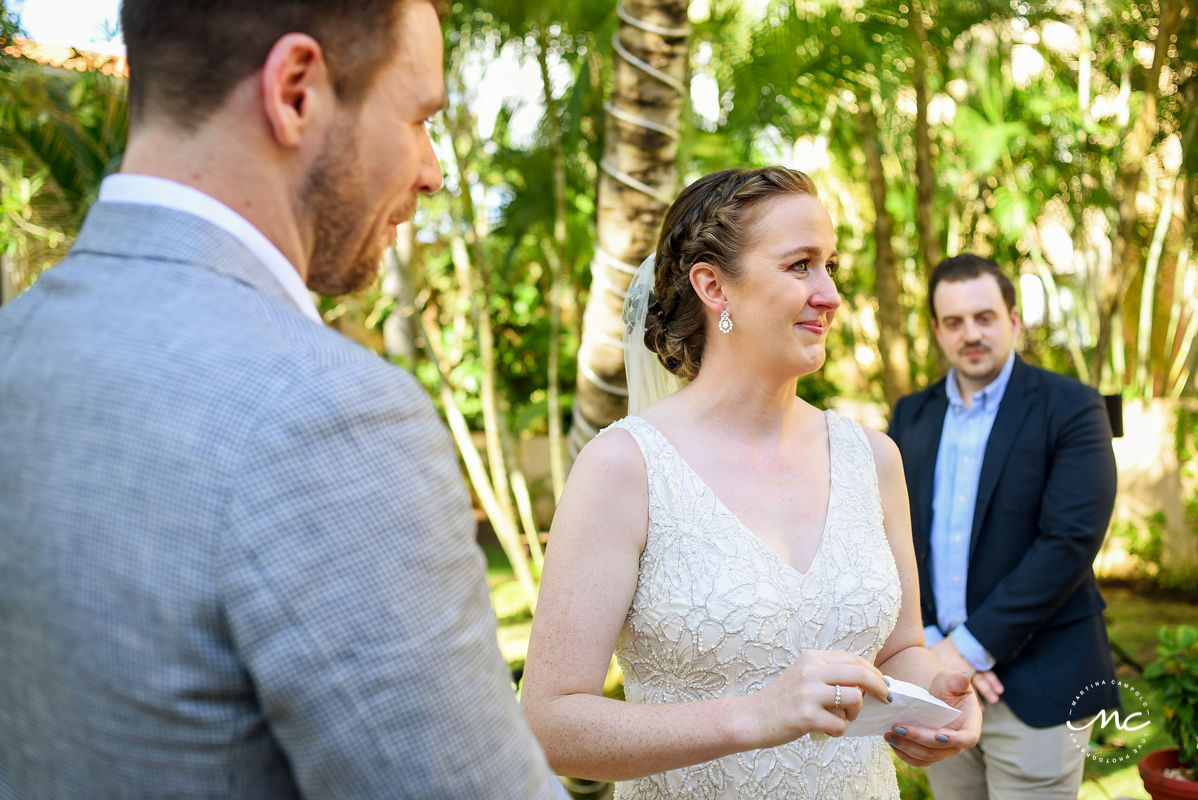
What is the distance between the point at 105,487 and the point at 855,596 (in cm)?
183

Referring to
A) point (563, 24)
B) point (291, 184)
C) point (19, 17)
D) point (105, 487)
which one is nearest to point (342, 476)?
point (105, 487)

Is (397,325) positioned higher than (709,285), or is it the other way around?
(709,285)

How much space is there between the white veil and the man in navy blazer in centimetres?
151

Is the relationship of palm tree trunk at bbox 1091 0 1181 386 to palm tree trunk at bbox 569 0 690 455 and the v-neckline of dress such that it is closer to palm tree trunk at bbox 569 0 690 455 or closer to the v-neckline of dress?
palm tree trunk at bbox 569 0 690 455

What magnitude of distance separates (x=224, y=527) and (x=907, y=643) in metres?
2.12

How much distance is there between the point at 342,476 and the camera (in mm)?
832

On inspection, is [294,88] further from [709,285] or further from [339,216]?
[709,285]

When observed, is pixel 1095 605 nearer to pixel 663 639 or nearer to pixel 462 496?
pixel 663 639

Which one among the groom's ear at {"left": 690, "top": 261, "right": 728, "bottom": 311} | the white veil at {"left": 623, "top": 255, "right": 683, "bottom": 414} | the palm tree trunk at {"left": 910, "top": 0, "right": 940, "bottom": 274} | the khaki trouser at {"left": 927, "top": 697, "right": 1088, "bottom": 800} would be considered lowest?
the khaki trouser at {"left": 927, "top": 697, "right": 1088, "bottom": 800}

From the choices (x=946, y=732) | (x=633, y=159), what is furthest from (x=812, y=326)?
(x=633, y=159)

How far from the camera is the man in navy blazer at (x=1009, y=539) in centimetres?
351

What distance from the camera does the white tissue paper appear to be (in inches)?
71.7

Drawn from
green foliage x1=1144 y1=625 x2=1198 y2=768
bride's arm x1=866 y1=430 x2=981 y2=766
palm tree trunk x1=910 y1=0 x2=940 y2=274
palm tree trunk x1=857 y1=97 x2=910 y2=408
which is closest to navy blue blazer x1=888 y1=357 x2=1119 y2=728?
green foliage x1=1144 y1=625 x2=1198 y2=768

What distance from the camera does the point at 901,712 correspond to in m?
1.87
